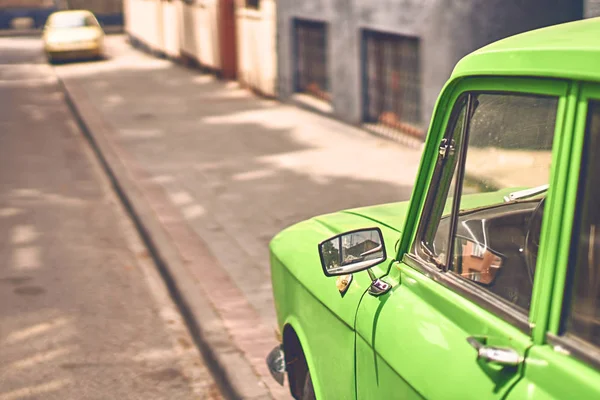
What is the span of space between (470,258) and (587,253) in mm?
595

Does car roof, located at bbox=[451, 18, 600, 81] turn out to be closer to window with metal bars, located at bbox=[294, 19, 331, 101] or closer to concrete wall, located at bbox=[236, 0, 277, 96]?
window with metal bars, located at bbox=[294, 19, 331, 101]

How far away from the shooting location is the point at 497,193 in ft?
9.17

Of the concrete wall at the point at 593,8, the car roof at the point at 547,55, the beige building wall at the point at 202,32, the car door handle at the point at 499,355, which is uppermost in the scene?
the car roof at the point at 547,55

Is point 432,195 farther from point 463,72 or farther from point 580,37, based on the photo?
point 580,37

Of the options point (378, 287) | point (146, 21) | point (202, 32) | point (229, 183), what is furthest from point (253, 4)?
point (378, 287)

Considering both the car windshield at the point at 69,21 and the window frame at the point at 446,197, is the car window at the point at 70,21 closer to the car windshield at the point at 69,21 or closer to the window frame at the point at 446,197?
the car windshield at the point at 69,21

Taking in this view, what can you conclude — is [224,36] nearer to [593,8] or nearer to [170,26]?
[170,26]

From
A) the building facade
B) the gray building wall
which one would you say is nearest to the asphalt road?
the gray building wall

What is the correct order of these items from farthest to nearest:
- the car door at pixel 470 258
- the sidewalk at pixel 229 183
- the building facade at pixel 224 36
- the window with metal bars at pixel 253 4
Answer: the window with metal bars at pixel 253 4 < the building facade at pixel 224 36 < the sidewalk at pixel 229 183 < the car door at pixel 470 258

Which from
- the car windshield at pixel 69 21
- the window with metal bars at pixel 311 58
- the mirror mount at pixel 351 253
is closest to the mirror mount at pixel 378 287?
the mirror mount at pixel 351 253

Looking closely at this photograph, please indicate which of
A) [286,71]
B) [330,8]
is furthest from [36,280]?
[286,71]

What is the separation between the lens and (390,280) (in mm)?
2932

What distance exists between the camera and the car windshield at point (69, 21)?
29.2 metres

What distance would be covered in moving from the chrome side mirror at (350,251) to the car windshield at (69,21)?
27.4m
